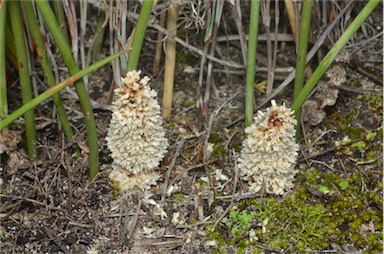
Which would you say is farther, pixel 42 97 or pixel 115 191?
pixel 115 191

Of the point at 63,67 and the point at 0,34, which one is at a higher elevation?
the point at 0,34

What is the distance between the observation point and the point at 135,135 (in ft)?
4.64

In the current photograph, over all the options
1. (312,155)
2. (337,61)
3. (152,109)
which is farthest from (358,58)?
(152,109)

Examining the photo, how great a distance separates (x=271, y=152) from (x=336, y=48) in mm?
277

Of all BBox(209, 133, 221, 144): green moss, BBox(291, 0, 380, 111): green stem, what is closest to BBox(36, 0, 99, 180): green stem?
BBox(209, 133, 221, 144): green moss

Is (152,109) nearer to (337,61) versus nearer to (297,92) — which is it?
(297,92)

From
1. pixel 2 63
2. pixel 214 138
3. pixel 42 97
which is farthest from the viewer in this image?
pixel 214 138

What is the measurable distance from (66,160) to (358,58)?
0.91 m

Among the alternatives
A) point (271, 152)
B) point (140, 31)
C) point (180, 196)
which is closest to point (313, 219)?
point (271, 152)

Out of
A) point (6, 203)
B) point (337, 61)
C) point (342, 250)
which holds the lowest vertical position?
point (342, 250)

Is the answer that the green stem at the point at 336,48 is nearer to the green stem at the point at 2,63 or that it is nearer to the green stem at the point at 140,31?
the green stem at the point at 140,31

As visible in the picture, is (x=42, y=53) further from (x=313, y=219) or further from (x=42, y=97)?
(x=313, y=219)

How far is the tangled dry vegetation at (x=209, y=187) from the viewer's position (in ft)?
4.76

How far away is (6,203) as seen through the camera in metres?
1.51
